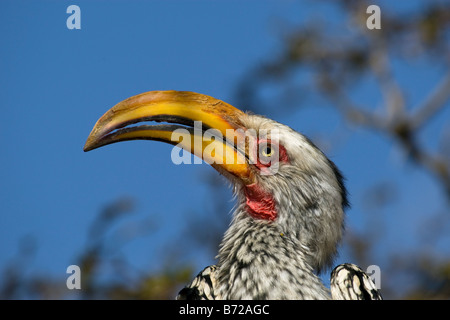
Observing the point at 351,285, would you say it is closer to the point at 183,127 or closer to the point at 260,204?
the point at 260,204

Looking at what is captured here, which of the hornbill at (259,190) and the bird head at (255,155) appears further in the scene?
the bird head at (255,155)

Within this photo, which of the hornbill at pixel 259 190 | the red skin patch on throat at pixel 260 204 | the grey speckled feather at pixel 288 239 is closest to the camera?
the grey speckled feather at pixel 288 239

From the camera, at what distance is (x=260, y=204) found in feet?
14.4

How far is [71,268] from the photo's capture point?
5773 mm

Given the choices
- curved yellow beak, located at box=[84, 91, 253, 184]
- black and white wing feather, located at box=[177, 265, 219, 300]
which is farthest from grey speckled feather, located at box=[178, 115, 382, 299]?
curved yellow beak, located at box=[84, 91, 253, 184]

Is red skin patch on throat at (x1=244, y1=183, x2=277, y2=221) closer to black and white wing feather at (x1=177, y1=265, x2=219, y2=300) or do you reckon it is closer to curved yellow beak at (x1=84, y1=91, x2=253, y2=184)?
curved yellow beak at (x1=84, y1=91, x2=253, y2=184)

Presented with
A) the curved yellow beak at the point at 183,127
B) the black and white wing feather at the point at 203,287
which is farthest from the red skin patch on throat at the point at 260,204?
the black and white wing feather at the point at 203,287

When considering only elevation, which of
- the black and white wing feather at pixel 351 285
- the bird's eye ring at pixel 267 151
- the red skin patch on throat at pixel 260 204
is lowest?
the black and white wing feather at pixel 351 285

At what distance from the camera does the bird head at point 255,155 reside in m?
4.23

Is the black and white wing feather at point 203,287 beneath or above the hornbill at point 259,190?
beneath

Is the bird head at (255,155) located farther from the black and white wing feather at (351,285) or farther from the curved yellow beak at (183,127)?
the black and white wing feather at (351,285)
